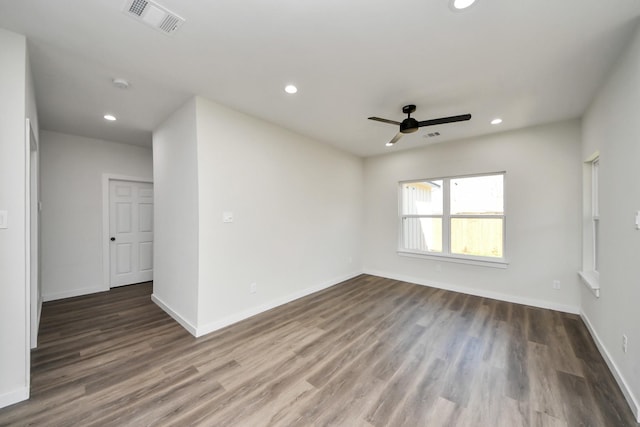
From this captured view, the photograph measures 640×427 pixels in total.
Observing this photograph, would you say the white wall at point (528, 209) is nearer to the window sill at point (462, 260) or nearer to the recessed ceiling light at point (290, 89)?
the window sill at point (462, 260)

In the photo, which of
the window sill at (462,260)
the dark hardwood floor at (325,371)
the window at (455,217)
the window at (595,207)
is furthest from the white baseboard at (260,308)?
the window at (595,207)

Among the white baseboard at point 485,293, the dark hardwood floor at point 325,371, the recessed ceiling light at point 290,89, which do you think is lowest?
the dark hardwood floor at point 325,371

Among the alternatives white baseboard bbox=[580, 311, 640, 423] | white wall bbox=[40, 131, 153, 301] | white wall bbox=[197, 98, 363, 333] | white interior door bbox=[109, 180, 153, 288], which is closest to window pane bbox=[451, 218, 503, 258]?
white baseboard bbox=[580, 311, 640, 423]

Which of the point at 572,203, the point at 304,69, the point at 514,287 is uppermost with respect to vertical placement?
the point at 304,69

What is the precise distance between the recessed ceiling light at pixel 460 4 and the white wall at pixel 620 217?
4.15 ft

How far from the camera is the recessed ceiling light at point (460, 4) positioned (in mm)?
1501

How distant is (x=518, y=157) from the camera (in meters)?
3.72

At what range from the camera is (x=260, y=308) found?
336 centimetres

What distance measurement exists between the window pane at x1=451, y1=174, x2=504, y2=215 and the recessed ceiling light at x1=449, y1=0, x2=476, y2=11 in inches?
125

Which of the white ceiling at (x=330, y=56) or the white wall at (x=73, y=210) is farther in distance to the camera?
the white wall at (x=73, y=210)

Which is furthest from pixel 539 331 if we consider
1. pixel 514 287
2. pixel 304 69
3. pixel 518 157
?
pixel 304 69

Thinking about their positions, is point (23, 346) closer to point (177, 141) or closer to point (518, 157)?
point (177, 141)

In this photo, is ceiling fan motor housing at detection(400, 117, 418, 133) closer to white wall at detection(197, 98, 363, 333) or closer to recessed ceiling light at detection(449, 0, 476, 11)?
recessed ceiling light at detection(449, 0, 476, 11)

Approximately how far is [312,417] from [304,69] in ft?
8.82
